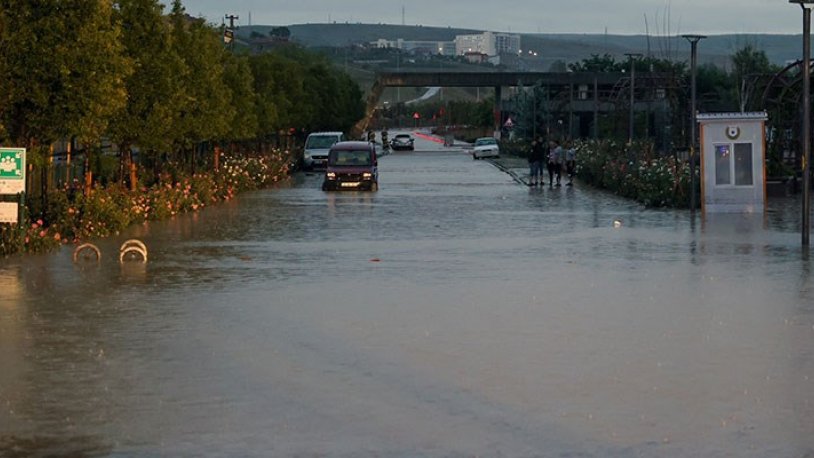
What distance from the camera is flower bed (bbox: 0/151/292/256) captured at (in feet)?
80.7

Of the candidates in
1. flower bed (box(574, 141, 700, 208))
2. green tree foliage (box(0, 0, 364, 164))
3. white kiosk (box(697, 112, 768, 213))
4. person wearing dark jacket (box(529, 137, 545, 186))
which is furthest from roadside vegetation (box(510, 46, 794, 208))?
green tree foliage (box(0, 0, 364, 164))

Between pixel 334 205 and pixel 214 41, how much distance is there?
1071cm

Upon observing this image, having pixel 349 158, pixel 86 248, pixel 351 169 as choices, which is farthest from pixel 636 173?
pixel 86 248

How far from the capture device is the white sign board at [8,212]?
77.3ft

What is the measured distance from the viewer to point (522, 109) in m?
121

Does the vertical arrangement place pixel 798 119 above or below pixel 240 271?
above

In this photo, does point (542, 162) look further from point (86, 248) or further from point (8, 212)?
point (8, 212)

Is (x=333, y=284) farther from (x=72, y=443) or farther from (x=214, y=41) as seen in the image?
(x=214, y=41)

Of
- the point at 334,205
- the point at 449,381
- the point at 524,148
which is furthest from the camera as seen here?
the point at 524,148

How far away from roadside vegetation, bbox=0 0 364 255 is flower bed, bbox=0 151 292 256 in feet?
0.09

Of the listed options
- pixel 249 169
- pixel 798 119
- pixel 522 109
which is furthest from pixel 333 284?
pixel 522 109

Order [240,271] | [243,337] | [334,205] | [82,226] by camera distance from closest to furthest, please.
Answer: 1. [243,337]
2. [240,271]
3. [82,226]
4. [334,205]

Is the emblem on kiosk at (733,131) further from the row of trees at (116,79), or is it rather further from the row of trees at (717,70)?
the row of trees at (717,70)

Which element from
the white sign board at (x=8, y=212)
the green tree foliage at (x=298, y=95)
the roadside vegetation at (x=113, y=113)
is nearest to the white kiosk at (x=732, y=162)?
the roadside vegetation at (x=113, y=113)
